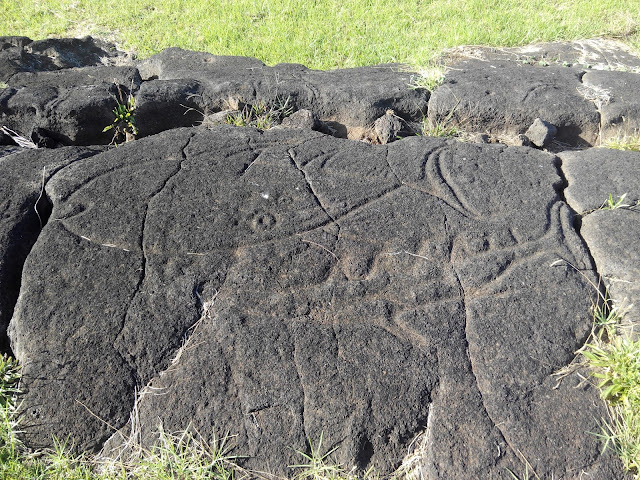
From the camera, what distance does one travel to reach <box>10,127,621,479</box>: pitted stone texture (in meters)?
1.80

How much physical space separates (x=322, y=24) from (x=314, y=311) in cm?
406

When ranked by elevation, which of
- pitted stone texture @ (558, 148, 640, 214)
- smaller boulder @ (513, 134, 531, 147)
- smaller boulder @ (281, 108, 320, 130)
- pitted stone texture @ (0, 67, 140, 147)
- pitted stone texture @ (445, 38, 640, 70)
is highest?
pitted stone texture @ (0, 67, 140, 147)

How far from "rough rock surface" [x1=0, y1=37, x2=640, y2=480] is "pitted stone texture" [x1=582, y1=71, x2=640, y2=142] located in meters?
0.61

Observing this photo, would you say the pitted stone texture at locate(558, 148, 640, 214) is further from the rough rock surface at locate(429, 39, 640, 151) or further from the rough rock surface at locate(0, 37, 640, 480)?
the rough rock surface at locate(429, 39, 640, 151)

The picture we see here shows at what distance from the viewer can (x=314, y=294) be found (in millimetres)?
2098

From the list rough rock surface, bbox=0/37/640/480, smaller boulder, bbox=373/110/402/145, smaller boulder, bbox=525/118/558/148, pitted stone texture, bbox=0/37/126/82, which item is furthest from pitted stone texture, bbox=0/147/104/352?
smaller boulder, bbox=525/118/558/148

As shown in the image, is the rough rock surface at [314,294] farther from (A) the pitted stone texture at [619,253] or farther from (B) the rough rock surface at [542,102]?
(B) the rough rock surface at [542,102]

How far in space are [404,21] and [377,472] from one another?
473 cm

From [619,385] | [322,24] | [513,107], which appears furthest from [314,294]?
[322,24]

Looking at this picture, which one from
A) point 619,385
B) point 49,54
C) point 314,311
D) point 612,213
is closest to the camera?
point 619,385

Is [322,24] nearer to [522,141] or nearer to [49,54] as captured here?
[49,54]

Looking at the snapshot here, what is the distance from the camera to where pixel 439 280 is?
217 centimetres

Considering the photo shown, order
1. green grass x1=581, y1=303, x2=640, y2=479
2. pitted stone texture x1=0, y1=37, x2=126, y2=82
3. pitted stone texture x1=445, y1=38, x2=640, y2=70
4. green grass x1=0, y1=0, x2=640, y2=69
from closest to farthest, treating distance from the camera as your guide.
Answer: green grass x1=581, y1=303, x2=640, y2=479, pitted stone texture x1=0, y1=37, x2=126, y2=82, pitted stone texture x1=445, y1=38, x2=640, y2=70, green grass x1=0, y1=0, x2=640, y2=69

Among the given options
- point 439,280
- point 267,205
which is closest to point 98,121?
point 267,205
